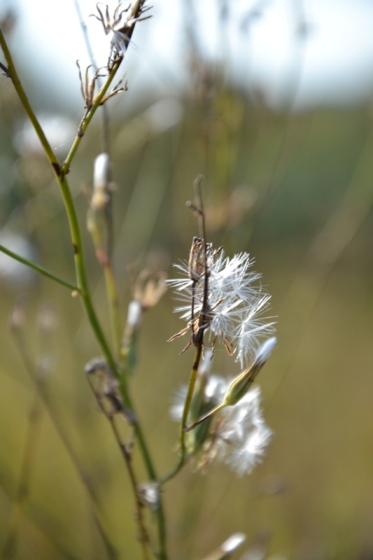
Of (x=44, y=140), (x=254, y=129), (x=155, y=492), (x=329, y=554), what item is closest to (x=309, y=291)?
(x=254, y=129)

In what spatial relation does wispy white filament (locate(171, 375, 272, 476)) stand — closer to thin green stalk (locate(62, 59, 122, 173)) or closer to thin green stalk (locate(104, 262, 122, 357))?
thin green stalk (locate(104, 262, 122, 357))

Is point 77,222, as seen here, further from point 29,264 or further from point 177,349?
point 177,349

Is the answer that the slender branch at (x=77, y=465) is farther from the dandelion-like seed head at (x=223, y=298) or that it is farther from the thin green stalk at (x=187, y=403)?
the dandelion-like seed head at (x=223, y=298)

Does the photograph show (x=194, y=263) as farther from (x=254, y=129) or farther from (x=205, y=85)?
(x=254, y=129)

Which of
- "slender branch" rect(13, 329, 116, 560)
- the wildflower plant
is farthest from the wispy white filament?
"slender branch" rect(13, 329, 116, 560)

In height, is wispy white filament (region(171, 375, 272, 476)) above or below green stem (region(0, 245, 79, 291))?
below

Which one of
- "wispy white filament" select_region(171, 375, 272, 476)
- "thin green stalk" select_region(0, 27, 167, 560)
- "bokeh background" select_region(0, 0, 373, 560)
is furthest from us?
"bokeh background" select_region(0, 0, 373, 560)

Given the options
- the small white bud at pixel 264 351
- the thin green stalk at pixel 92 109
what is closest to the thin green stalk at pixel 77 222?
the thin green stalk at pixel 92 109

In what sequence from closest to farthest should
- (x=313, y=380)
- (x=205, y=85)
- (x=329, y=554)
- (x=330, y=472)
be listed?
1. (x=205, y=85)
2. (x=329, y=554)
3. (x=330, y=472)
4. (x=313, y=380)
